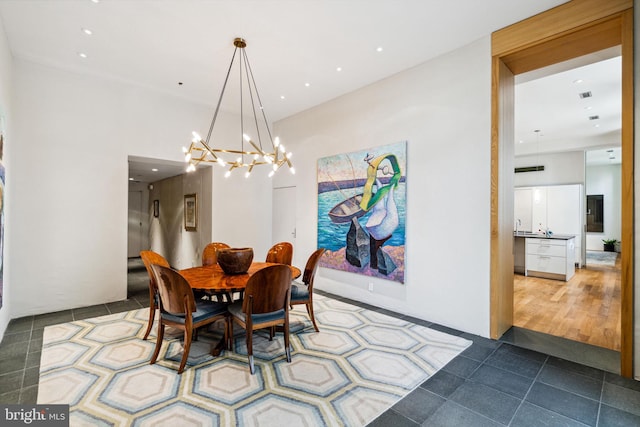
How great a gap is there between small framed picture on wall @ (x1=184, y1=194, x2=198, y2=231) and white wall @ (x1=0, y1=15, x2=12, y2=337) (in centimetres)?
286

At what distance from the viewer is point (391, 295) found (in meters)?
4.25

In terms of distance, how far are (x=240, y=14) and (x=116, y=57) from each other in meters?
2.06

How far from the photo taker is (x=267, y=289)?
2623 millimetres

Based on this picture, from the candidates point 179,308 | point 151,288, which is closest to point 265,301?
point 179,308

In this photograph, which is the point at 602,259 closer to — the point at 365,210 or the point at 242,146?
the point at 365,210

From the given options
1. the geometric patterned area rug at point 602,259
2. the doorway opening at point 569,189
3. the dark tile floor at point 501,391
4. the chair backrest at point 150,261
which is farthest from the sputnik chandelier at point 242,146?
the geometric patterned area rug at point 602,259

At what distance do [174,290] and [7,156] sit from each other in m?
2.80

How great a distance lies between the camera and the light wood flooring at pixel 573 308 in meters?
3.41

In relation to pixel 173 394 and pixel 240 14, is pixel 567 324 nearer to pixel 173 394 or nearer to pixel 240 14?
pixel 173 394

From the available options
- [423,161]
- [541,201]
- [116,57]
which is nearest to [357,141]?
[423,161]

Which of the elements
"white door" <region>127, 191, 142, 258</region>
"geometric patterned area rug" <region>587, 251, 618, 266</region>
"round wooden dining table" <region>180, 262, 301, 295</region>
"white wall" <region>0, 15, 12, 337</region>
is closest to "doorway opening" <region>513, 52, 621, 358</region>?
"geometric patterned area rug" <region>587, 251, 618, 266</region>

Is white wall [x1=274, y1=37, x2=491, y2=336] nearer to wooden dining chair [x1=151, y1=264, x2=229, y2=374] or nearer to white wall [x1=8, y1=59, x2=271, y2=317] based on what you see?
wooden dining chair [x1=151, y1=264, x2=229, y2=374]

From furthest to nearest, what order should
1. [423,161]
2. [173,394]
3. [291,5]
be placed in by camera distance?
[423,161]
[291,5]
[173,394]

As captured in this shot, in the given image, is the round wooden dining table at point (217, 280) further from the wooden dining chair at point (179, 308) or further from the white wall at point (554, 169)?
the white wall at point (554, 169)
